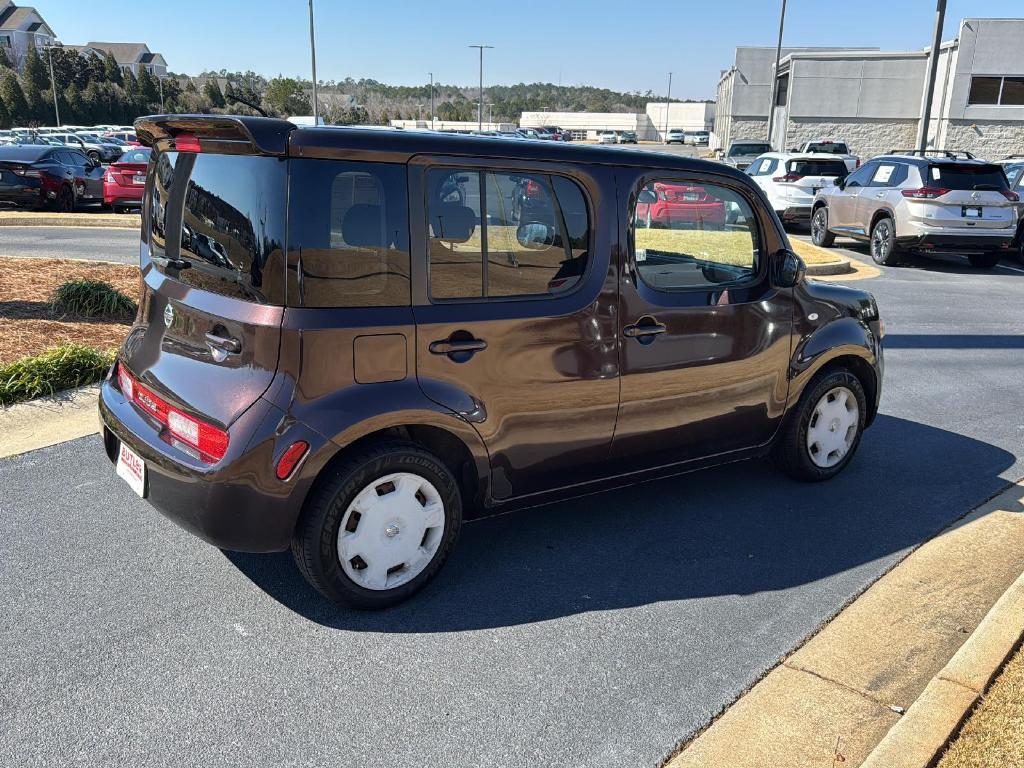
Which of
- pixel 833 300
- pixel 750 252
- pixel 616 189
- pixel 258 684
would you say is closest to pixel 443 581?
pixel 258 684

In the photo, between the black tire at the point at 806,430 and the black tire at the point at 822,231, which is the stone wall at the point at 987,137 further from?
the black tire at the point at 806,430

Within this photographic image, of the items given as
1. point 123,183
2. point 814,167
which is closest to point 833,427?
point 814,167

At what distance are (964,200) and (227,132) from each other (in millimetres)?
13435

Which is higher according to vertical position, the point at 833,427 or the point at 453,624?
the point at 833,427

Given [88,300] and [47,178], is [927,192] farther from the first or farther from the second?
[47,178]

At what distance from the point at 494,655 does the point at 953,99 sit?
44.3 metres

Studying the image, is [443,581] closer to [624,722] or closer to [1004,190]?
[624,722]

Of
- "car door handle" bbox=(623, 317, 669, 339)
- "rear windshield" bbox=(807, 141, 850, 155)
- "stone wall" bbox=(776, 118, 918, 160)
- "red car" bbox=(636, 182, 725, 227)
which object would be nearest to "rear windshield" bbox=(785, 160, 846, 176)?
"rear windshield" bbox=(807, 141, 850, 155)

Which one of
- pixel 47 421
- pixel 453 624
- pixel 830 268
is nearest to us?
pixel 453 624

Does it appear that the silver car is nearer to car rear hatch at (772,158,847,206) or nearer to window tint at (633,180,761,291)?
car rear hatch at (772,158,847,206)

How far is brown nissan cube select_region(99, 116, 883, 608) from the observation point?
311 centimetres

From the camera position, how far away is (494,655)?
3.25 metres

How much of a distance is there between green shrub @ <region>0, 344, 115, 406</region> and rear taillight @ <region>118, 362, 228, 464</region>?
267cm

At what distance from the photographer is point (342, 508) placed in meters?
3.28
